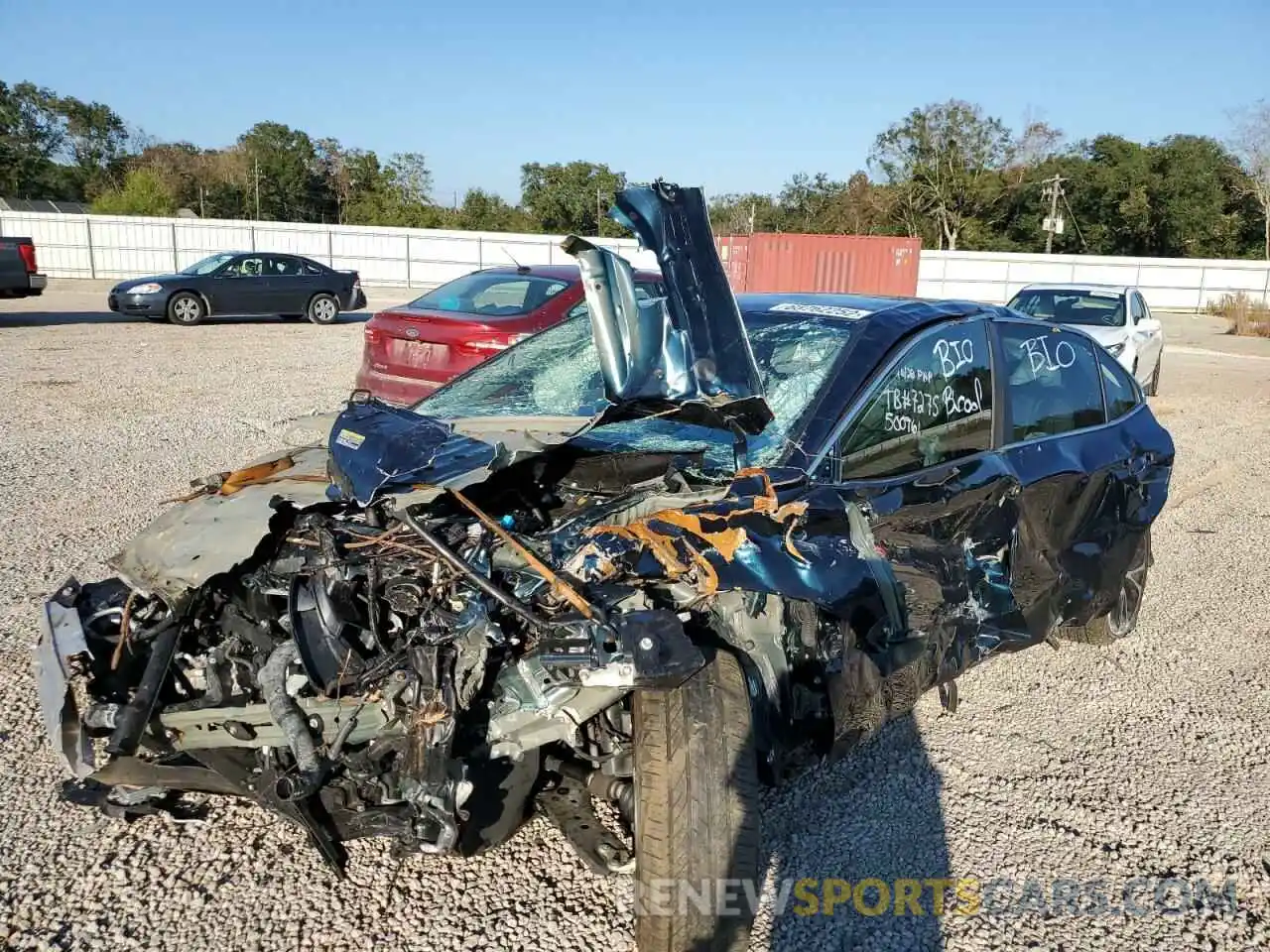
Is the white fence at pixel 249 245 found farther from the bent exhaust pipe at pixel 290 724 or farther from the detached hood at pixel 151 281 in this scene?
the bent exhaust pipe at pixel 290 724

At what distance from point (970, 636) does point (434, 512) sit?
191 centimetres

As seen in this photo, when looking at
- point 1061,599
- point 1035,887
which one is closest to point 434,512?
point 1035,887

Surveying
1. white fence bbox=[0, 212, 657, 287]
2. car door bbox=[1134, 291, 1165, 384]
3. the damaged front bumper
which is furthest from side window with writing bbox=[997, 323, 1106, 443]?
white fence bbox=[0, 212, 657, 287]

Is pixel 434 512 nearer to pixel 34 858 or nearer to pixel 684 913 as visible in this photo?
pixel 684 913

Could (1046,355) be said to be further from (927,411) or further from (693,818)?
(693,818)

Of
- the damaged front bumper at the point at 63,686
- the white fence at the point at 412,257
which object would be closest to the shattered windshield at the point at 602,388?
the damaged front bumper at the point at 63,686

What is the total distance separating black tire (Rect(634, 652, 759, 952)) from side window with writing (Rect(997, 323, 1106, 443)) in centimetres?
199

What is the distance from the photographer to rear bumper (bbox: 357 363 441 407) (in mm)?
7973

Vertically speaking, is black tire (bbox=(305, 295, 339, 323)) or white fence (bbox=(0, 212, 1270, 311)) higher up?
white fence (bbox=(0, 212, 1270, 311))

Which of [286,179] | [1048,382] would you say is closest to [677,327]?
[1048,382]

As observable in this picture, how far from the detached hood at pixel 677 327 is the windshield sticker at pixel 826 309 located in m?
0.86

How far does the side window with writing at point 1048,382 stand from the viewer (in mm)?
3855

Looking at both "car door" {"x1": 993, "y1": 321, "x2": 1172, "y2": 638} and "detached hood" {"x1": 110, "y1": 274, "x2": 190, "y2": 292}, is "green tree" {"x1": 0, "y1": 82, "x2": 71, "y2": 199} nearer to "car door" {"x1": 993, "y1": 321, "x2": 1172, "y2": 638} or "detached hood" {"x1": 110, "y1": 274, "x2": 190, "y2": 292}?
"detached hood" {"x1": 110, "y1": 274, "x2": 190, "y2": 292}

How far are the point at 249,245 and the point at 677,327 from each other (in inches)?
1278
